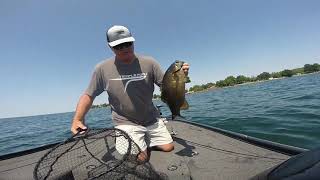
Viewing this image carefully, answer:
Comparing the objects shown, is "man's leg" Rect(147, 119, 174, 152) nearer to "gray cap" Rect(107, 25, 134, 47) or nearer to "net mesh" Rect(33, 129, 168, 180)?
"net mesh" Rect(33, 129, 168, 180)

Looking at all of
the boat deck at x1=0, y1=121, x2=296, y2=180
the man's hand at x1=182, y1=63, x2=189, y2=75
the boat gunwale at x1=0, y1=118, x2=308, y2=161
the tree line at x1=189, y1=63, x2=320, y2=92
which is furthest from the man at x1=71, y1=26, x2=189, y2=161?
the tree line at x1=189, y1=63, x2=320, y2=92

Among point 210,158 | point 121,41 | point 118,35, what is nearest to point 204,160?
point 210,158

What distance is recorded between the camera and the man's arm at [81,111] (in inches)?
190

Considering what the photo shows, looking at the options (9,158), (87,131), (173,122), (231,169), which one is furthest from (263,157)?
(9,158)

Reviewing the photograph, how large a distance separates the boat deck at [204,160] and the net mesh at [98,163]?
1.57 ft

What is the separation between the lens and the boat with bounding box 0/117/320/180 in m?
4.34

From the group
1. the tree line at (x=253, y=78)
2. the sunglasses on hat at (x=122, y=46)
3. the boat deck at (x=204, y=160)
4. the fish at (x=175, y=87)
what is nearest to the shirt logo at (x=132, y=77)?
the sunglasses on hat at (x=122, y=46)

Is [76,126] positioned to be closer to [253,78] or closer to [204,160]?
[204,160]

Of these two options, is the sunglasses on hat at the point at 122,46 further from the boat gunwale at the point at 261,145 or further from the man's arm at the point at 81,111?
the boat gunwale at the point at 261,145

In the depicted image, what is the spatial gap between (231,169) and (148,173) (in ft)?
4.19

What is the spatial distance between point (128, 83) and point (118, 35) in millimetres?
914

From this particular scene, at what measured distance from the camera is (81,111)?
5.25m

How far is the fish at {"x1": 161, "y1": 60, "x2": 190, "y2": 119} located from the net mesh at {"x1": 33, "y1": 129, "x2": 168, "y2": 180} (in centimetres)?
86

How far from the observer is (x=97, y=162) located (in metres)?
5.43
